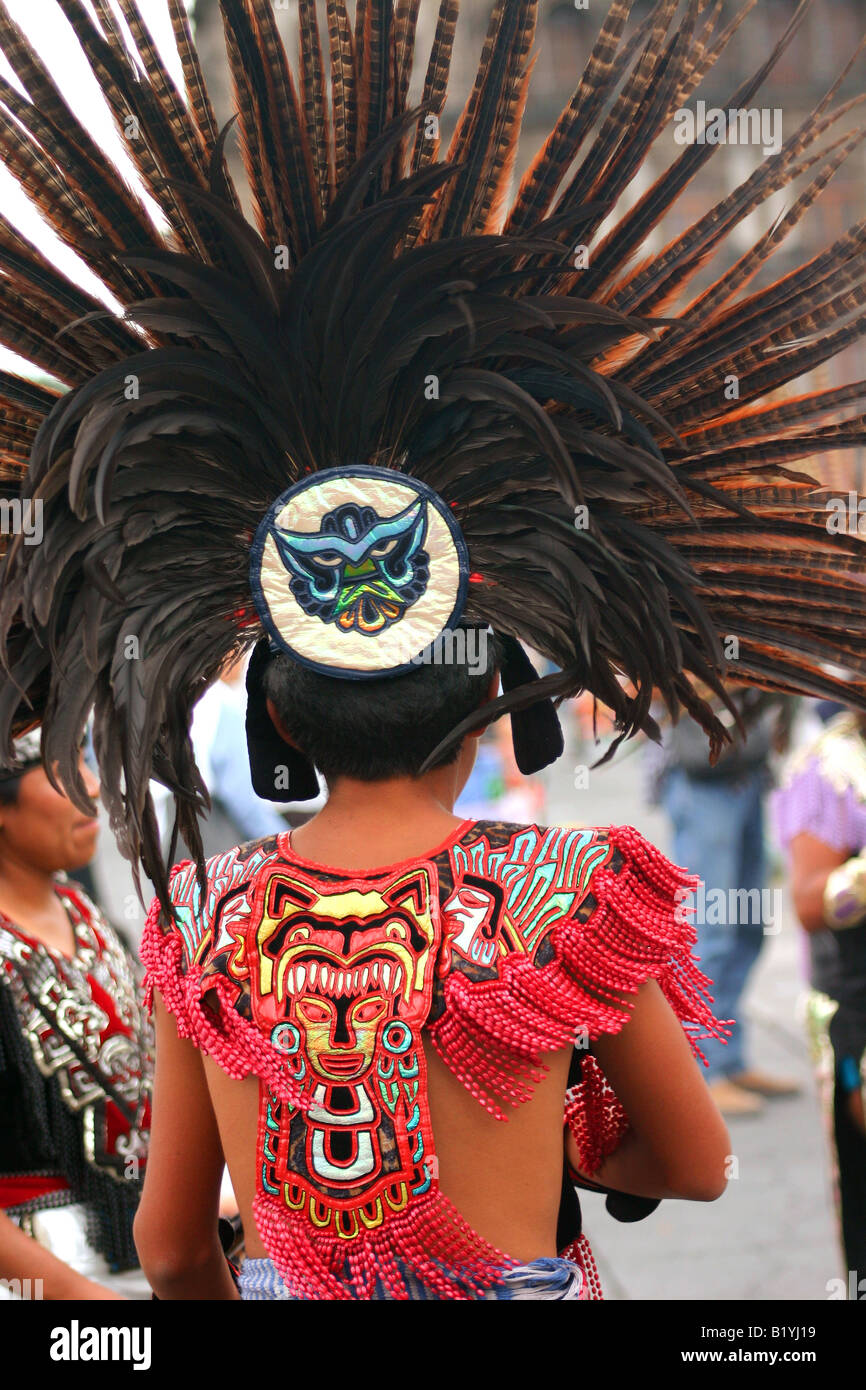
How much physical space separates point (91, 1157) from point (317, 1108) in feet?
3.64

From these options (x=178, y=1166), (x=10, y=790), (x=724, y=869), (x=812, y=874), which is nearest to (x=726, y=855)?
(x=724, y=869)

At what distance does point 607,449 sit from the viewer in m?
1.79

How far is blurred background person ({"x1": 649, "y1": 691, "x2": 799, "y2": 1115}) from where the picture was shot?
6.02 meters

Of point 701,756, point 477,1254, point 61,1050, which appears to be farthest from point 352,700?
point 701,756

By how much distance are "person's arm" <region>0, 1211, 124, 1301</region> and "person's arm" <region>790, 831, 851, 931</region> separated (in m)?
2.11

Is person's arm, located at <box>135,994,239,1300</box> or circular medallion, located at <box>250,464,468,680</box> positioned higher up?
circular medallion, located at <box>250,464,468,680</box>

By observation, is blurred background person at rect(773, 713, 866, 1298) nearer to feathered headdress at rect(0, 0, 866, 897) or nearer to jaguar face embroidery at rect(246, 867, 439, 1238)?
feathered headdress at rect(0, 0, 866, 897)

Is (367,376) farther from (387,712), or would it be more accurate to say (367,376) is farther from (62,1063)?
(62,1063)

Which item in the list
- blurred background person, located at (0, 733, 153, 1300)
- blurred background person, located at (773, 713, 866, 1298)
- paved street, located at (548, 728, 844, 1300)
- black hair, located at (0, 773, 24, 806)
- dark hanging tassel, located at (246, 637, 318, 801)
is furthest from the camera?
paved street, located at (548, 728, 844, 1300)

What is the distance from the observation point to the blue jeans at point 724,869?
19.8 ft

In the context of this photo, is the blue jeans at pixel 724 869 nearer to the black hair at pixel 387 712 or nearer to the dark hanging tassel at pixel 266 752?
the dark hanging tassel at pixel 266 752

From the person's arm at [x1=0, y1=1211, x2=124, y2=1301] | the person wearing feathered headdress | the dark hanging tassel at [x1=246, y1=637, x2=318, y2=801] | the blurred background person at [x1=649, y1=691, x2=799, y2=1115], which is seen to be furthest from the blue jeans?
the dark hanging tassel at [x1=246, y1=637, x2=318, y2=801]

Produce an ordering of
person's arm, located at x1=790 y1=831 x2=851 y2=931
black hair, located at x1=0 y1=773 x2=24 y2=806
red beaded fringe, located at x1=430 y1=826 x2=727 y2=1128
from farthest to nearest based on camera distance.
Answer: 1. person's arm, located at x1=790 y1=831 x2=851 y2=931
2. black hair, located at x1=0 y1=773 x2=24 y2=806
3. red beaded fringe, located at x1=430 y1=826 x2=727 y2=1128

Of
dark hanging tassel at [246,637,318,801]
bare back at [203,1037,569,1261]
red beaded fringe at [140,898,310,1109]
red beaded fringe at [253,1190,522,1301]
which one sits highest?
dark hanging tassel at [246,637,318,801]
